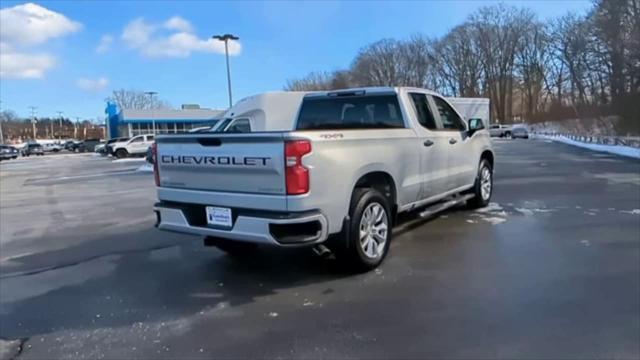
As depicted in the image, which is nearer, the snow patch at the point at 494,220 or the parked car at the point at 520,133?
the snow patch at the point at 494,220

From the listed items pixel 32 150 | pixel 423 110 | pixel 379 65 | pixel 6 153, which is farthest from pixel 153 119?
pixel 423 110

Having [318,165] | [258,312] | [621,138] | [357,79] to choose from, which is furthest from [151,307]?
[357,79]

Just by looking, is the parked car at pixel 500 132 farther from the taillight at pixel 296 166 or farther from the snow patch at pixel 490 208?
the taillight at pixel 296 166

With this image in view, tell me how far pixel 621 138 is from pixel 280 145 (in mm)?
29148

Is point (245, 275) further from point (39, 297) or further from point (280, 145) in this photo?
point (39, 297)

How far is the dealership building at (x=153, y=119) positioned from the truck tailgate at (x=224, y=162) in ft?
185

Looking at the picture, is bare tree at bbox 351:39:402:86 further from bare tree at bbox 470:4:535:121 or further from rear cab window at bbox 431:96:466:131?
rear cab window at bbox 431:96:466:131

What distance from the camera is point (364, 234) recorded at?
5.00 meters

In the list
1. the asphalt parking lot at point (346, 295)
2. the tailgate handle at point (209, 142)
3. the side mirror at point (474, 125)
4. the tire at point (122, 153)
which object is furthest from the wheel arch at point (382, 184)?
the tire at point (122, 153)

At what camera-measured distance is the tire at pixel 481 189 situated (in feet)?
26.5

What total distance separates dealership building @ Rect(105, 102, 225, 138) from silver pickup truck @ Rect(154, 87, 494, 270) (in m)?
55.7

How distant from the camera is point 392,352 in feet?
11.0

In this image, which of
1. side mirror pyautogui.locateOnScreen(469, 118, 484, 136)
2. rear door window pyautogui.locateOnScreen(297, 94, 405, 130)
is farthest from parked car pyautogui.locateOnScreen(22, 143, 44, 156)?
side mirror pyautogui.locateOnScreen(469, 118, 484, 136)

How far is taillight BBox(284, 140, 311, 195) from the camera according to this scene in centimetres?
423
